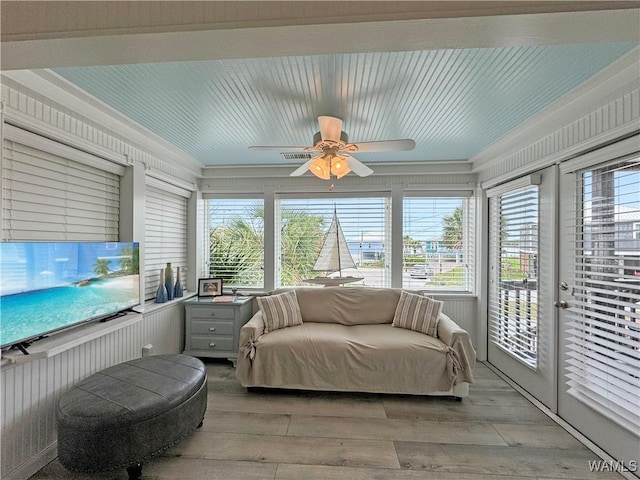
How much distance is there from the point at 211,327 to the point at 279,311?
0.89 metres

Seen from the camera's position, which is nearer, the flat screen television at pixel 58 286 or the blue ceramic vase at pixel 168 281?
the flat screen television at pixel 58 286

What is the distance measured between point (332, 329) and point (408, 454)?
51.3 inches

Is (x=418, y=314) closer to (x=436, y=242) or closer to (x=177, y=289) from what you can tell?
(x=436, y=242)

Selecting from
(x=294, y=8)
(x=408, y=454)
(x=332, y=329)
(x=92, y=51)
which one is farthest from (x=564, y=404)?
(x=92, y=51)

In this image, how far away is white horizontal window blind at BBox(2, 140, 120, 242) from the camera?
174 centimetres

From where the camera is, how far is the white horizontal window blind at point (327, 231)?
3.83 m

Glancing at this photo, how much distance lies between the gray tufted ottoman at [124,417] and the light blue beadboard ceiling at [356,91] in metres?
1.92

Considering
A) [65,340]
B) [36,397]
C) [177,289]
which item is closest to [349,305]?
[177,289]

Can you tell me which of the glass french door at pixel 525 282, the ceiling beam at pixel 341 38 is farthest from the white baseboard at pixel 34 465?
the glass french door at pixel 525 282

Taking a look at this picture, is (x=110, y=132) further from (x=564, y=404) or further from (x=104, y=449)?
(x=564, y=404)

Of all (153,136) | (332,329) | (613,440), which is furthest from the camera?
(332,329)

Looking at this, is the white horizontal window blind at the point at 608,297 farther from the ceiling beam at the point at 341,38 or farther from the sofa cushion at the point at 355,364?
the ceiling beam at the point at 341,38

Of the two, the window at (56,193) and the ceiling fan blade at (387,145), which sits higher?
the ceiling fan blade at (387,145)

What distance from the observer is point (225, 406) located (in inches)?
98.0
